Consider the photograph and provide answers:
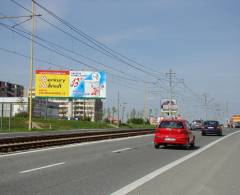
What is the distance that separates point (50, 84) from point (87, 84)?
5.77 m

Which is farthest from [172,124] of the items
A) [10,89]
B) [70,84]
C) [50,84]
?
[10,89]

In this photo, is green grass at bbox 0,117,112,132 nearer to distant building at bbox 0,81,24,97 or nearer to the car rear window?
the car rear window

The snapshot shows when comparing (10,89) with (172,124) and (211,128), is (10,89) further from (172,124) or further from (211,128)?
(172,124)

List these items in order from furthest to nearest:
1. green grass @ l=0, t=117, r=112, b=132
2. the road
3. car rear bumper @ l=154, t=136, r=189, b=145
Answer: green grass @ l=0, t=117, r=112, b=132
car rear bumper @ l=154, t=136, r=189, b=145
the road

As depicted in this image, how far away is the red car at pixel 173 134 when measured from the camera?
891 inches

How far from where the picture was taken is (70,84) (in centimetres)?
6988

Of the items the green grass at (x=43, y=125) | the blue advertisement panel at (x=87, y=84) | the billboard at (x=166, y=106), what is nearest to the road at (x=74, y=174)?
the green grass at (x=43, y=125)

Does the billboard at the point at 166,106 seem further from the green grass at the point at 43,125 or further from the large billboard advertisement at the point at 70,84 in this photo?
the large billboard advertisement at the point at 70,84

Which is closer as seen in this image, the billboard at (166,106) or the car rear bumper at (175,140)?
the car rear bumper at (175,140)

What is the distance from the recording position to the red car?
74.2ft

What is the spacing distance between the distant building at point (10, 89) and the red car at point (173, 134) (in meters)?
139

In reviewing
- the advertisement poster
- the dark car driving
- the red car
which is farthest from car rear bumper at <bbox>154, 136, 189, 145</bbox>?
the advertisement poster

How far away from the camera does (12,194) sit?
8711 millimetres

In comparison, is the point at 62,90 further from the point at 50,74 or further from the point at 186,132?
the point at 186,132
